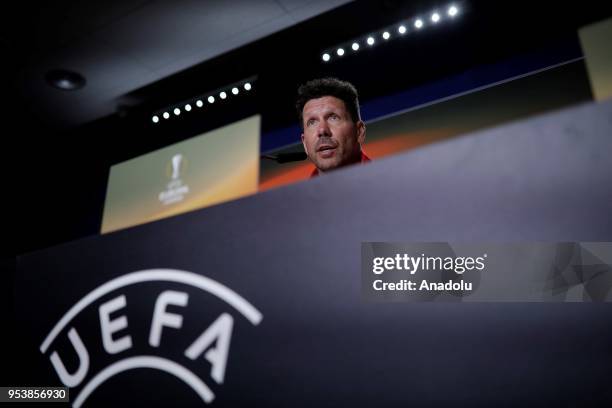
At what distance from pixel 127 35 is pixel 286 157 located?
144 cm

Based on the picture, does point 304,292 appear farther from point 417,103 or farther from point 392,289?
point 417,103

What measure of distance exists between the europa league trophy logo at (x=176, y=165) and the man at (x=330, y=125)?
1443 mm

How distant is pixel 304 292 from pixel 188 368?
0.74 feet

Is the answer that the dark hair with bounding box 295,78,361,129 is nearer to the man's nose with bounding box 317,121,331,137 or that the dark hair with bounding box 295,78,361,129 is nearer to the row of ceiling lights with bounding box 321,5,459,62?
the man's nose with bounding box 317,121,331,137

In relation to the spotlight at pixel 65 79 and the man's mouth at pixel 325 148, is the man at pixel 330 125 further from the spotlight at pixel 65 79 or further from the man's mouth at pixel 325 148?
the spotlight at pixel 65 79

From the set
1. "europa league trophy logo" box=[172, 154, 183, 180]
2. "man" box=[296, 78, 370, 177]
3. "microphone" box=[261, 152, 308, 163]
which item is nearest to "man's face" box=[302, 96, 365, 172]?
"man" box=[296, 78, 370, 177]

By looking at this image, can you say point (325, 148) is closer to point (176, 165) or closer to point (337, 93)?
point (337, 93)

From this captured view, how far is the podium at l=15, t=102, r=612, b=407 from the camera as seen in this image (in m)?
0.50

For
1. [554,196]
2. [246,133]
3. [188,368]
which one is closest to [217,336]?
[188,368]

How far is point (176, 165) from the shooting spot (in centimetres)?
358

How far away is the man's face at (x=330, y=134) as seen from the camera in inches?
88.5

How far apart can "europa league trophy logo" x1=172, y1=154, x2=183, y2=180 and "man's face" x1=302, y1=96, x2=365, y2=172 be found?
1469 millimetres

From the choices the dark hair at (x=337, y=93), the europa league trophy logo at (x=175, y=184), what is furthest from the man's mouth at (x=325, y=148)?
the europa league trophy logo at (x=175, y=184)

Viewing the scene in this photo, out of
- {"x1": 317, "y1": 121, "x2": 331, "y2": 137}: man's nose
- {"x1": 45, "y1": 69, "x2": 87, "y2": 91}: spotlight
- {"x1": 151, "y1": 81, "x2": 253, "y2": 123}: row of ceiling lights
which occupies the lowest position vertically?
{"x1": 317, "y1": 121, "x2": 331, "y2": 137}: man's nose
